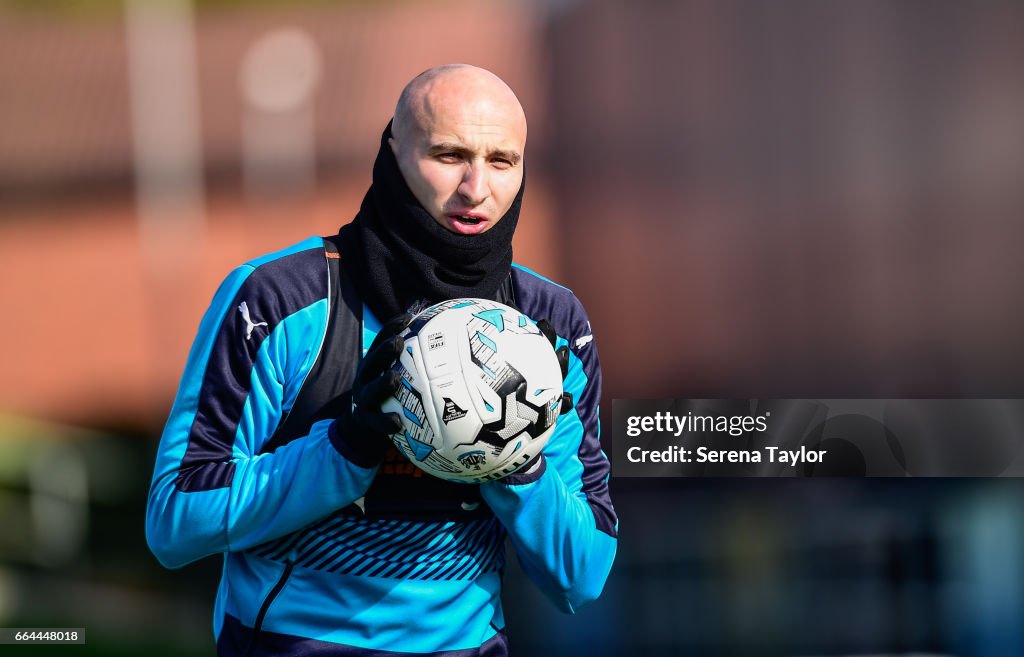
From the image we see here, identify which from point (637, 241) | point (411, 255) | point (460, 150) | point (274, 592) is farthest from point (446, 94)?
point (637, 241)

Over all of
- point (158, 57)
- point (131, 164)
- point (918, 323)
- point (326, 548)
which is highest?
point (158, 57)

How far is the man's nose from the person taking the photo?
1508 mm

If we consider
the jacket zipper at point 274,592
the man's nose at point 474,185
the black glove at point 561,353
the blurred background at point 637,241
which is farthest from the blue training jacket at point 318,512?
the blurred background at point 637,241

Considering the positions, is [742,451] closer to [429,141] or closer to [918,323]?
[918,323]

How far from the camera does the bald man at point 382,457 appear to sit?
146 centimetres

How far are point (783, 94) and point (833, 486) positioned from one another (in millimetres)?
1209

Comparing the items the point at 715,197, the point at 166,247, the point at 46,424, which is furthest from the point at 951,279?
the point at 46,424

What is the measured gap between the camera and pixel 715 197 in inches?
122

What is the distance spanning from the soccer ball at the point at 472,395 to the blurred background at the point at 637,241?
175 centimetres

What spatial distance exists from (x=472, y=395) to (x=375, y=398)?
13 centimetres

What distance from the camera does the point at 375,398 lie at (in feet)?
4.28

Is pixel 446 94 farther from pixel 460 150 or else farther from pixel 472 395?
pixel 472 395

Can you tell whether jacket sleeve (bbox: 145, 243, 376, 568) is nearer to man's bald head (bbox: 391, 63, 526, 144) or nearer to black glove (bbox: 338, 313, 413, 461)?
black glove (bbox: 338, 313, 413, 461)

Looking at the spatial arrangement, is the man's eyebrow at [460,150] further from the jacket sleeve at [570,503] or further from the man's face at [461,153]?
the jacket sleeve at [570,503]
